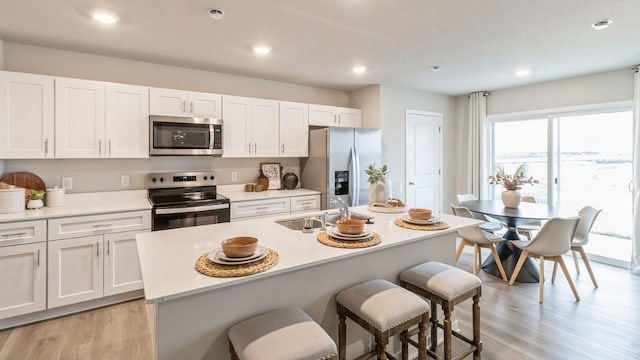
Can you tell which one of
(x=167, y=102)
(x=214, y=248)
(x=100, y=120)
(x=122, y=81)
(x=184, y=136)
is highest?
(x=122, y=81)

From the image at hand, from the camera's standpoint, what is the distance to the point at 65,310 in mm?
2795

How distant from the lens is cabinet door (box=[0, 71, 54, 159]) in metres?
2.68

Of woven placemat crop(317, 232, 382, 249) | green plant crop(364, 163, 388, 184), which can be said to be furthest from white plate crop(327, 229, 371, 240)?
green plant crop(364, 163, 388, 184)

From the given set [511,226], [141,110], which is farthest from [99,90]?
[511,226]

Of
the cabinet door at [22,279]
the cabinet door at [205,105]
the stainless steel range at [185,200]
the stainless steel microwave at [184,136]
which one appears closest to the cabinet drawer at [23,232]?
the cabinet door at [22,279]

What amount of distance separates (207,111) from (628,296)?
473cm

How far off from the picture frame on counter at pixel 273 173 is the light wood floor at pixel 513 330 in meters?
2.06

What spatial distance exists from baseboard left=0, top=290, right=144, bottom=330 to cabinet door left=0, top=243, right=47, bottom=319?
0.11 m

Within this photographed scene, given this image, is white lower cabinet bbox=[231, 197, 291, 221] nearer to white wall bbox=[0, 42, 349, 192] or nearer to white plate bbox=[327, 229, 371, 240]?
white wall bbox=[0, 42, 349, 192]

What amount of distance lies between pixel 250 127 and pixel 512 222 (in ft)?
10.5

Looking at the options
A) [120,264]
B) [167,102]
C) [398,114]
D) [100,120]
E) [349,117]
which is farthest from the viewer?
[398,114]

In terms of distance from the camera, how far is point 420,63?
3.63 m

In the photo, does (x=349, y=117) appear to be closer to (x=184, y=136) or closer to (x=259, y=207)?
(x=259, y=207)

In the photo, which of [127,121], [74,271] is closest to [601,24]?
[127,121]
